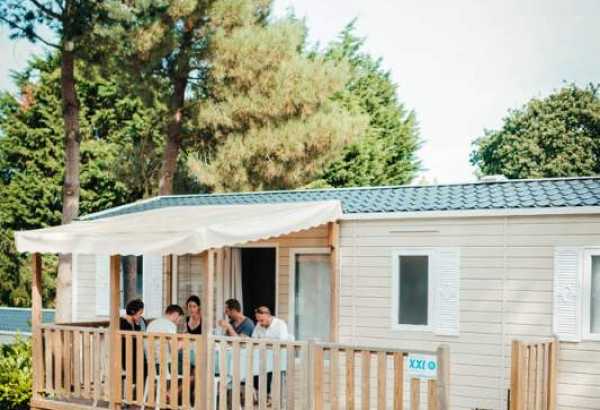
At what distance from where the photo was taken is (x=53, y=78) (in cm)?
2697

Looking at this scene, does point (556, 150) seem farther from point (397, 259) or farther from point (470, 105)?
point (397, 259)

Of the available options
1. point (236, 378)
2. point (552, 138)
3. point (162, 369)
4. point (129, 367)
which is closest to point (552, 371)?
point (236, 378)

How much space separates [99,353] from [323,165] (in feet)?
44.6

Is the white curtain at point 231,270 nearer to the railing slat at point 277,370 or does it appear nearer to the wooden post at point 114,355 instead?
the wooden post at point 114,355

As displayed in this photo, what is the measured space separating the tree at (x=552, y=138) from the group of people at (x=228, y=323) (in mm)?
24986

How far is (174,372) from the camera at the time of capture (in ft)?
28.6

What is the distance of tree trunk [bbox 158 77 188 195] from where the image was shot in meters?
20.4

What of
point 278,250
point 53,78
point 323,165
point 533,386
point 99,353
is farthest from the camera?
point 53,78

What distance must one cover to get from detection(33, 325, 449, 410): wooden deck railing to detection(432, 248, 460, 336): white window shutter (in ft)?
2.67

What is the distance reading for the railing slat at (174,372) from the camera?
8.72m

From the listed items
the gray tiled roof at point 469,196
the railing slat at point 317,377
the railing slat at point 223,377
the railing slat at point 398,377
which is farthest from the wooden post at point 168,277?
the railing slat at point 398,377

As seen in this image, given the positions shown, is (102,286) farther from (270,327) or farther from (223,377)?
(223,377)

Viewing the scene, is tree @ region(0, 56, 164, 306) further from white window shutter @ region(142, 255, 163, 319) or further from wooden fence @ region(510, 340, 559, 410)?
wooden fence @ region(510, 340, 559, 410)

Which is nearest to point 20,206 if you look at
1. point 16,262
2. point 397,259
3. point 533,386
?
point 16,262
